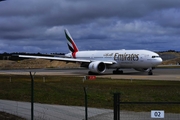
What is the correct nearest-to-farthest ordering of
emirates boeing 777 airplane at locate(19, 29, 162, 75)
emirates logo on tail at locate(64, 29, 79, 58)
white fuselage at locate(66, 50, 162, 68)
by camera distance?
white fuselage at locate(66, 50, 162, 68)
emirates boeing 777 airplane at locate(19, 29, 162, 75)
emirates logo on tail at locate(64, 29, 79, 58)

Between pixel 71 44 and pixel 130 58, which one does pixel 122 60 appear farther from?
pixel 71 44

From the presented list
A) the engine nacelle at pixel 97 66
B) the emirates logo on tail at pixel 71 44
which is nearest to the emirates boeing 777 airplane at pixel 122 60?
the engine nacelle at pixel 97 66

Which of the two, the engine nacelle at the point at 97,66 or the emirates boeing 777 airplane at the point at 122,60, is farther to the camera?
the engine nacelle at the point at 97,66

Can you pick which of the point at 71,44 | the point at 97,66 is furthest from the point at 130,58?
the point at 71,44

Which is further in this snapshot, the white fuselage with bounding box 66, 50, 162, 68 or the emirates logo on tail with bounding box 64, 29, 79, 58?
the emirates logo on tail with bounding box 64, 29, 79, 58

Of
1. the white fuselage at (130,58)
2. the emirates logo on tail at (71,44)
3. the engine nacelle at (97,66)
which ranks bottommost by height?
the engine nacelle at (97,66)

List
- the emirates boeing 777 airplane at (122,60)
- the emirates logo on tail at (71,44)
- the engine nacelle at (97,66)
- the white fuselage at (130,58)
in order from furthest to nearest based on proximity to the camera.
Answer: the emirates logo on tail at (71,44) < the engine nacelle at (97,66) < the emirates boeing 777 airplane at (122,60) < the white fuselage at (130,58)

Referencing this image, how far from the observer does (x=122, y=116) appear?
1328cm

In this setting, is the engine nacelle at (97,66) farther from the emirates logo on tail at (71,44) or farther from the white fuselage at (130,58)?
the emirates logo on tail at (71,44)

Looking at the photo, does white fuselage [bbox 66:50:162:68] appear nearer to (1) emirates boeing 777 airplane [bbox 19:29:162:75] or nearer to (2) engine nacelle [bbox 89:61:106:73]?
(1) emirates boeing 777 airplane [bbox 19:29:162:75]

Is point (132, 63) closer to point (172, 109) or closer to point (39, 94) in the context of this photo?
point (39, 94)

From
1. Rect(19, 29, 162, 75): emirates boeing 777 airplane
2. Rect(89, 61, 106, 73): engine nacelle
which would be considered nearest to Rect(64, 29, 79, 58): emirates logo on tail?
Rect(19, 29, 162, 75): emirates boeing 777 airplane

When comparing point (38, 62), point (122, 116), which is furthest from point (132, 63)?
point (38, 62)

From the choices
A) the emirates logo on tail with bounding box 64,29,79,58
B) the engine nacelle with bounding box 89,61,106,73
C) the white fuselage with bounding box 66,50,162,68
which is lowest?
the engine nacelle with bounding box 89,61,106,73
